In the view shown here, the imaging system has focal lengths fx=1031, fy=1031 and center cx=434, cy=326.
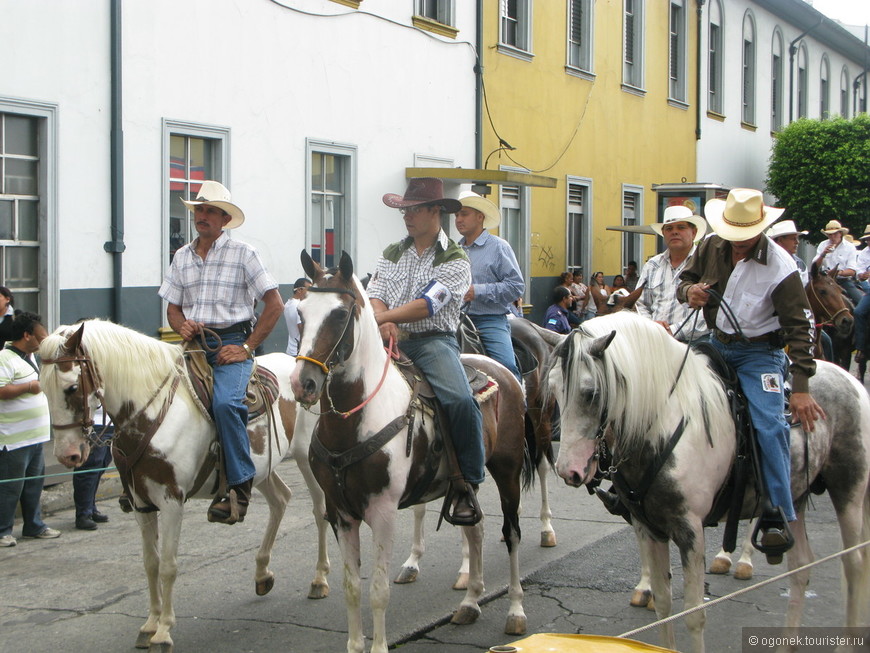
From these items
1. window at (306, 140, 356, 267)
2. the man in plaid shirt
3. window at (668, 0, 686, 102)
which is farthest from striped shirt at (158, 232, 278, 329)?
window at (668, 0, 686, 102)

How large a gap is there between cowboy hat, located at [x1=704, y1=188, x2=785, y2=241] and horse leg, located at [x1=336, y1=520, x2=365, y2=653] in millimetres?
2305

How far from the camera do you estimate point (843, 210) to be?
1061 inches

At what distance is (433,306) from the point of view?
5383 mm

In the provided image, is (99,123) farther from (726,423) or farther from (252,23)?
(726,423)

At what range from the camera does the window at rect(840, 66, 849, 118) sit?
3712 centimetres

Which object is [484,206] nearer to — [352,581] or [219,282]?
[219,282]

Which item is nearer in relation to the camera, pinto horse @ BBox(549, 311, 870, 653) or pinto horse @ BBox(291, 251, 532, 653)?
pinto horse @ BBox(549, 311, 870, 653)

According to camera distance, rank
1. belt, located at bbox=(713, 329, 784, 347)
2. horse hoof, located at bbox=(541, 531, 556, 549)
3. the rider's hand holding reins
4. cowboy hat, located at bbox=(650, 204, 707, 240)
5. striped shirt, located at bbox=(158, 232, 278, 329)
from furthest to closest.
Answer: horse hoof, located at bbox=(541, 531, 556, 549)
cowboy hat, located at bbox=(650, 204, 707, 240)
striped shirt, located at bbox=(158, 232, 278, 329)
belt, located at bbox=(713, 329, 784, 347)
the rider's hand holding reins

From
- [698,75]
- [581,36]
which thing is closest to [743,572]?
[581,36]

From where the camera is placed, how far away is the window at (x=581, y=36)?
20844 mm

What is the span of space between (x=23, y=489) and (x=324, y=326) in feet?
14.1

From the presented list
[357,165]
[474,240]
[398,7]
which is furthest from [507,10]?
[474,240]

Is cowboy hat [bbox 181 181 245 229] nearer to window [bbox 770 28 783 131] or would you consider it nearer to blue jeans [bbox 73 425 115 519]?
blue jeans [bbox 73 425 115 519]

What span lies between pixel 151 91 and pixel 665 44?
15.8 metres
